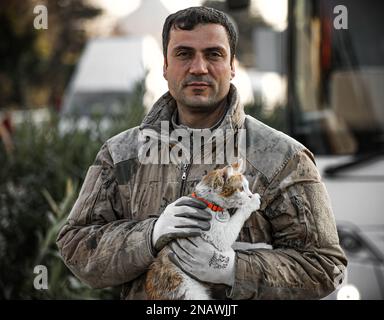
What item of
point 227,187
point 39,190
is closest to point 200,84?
point 227,187

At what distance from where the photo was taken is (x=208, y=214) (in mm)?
2168

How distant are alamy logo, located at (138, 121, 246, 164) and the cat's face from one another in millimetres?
68

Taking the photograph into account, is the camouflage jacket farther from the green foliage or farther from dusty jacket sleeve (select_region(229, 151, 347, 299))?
the green foliage

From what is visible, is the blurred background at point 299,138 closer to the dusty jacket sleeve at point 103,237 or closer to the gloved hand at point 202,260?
the dusty jacket sleeve at point 103,237

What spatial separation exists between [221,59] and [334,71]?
3.46m

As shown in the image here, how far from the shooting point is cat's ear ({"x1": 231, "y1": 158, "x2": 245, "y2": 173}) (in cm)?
219

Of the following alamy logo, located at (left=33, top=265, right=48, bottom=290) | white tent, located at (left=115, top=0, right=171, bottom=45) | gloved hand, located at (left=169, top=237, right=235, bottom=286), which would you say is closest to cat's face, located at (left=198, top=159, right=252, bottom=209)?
gloved hand, located at (left=169, top=237, right=235, bottom=286)

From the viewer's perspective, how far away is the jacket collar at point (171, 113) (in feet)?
7.36

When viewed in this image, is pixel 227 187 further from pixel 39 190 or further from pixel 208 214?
pixel 39 190

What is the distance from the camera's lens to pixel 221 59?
7.35 feet

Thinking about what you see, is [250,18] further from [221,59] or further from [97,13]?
[97,13]
